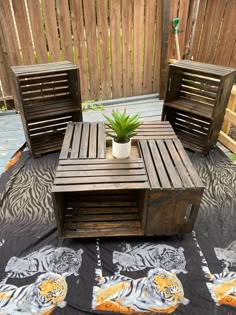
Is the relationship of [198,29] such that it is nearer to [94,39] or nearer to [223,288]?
[94,39]

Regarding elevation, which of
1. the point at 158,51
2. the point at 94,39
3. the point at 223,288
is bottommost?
the point at 223,288

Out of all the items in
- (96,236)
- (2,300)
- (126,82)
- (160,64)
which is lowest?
(2,300)

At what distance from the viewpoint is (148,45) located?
4020mm

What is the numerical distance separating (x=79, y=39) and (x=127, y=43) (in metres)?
0.78

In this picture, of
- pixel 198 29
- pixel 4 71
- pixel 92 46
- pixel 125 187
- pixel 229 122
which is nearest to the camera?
pixel 125 187

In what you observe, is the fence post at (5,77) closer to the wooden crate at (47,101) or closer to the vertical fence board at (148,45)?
the wooden crate at (47,101)

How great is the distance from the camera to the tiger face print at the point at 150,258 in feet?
5.52

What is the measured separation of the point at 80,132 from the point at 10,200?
90cm

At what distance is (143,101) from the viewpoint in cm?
427

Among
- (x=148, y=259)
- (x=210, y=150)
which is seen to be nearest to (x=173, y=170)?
(x=148, y=259)

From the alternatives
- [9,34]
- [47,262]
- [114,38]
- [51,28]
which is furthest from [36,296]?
[114,38]

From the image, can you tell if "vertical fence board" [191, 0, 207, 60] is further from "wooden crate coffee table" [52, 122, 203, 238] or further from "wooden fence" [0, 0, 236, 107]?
"wooden crate coffee table" [52, 122, 203, 238]

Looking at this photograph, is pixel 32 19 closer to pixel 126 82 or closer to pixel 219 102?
pixel 126 82

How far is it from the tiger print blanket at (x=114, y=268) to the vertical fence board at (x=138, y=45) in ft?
9.02
